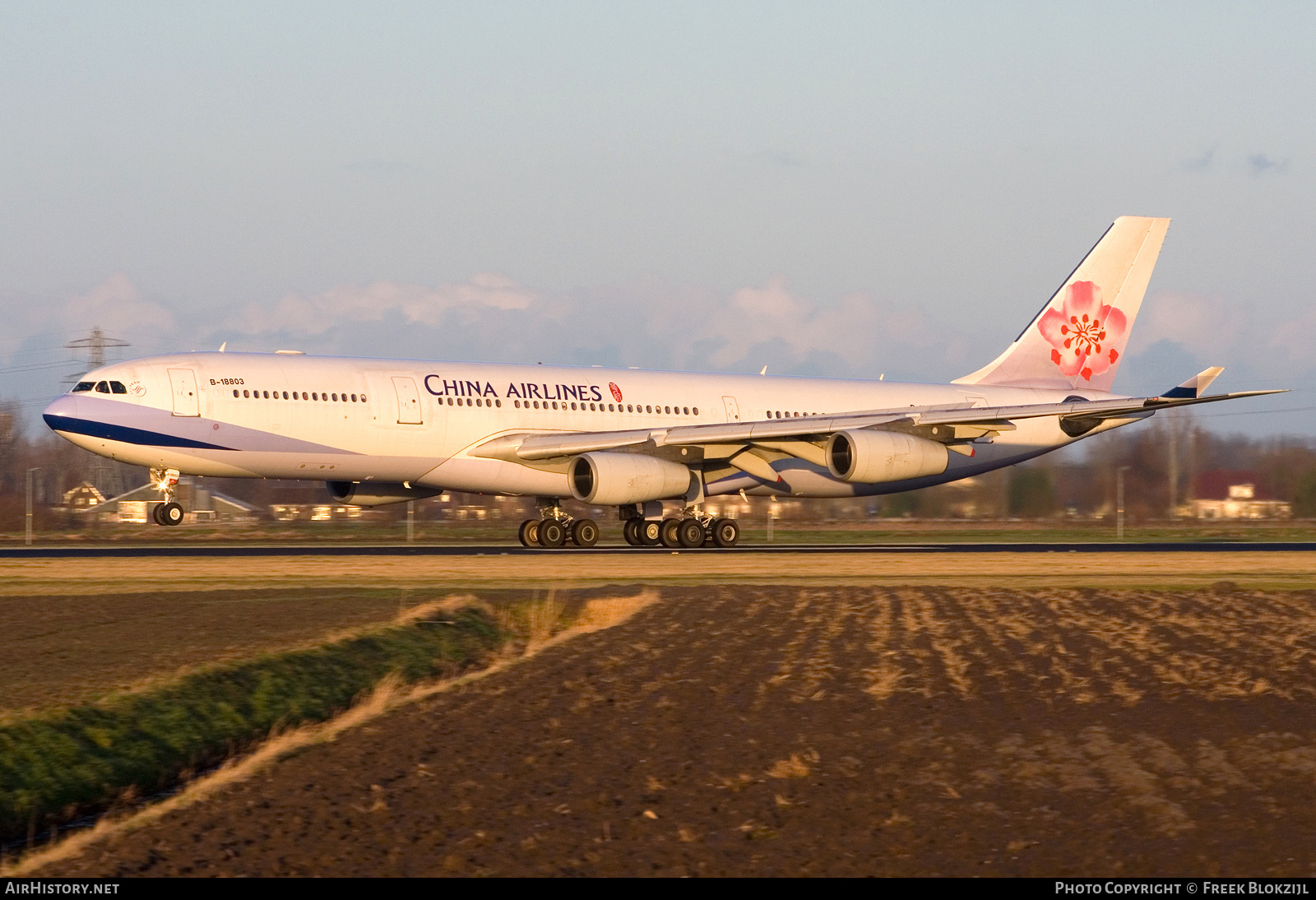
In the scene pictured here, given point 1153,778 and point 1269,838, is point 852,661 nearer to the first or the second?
point 1153,778

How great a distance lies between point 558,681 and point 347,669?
282 centimetres

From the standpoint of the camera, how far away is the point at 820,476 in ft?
124

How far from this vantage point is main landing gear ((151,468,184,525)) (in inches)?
1235

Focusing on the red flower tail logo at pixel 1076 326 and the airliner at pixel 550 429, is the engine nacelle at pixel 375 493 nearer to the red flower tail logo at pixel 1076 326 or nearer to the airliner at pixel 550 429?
the airliner at pixel 550 429

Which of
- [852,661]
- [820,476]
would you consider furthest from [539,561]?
[852,661]

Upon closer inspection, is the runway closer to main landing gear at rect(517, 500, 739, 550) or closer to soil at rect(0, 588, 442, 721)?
main landing gear at rect(517, 500, 739, 550)

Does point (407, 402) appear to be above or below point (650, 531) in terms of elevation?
above

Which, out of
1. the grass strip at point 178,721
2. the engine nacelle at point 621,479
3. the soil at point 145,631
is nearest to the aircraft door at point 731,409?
the engine nacelle at point 621,479

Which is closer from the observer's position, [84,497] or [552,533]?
[552,533]

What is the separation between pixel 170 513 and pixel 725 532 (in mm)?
13159

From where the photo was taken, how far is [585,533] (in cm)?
3556

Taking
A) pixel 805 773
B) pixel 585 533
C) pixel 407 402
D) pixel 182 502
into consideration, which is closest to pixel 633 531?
pixel 585 533

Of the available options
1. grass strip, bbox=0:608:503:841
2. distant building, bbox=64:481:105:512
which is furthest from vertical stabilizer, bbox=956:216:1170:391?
distant building, bbox=64:481:105:512

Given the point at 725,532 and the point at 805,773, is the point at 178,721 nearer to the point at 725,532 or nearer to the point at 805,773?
the point at 805,773
